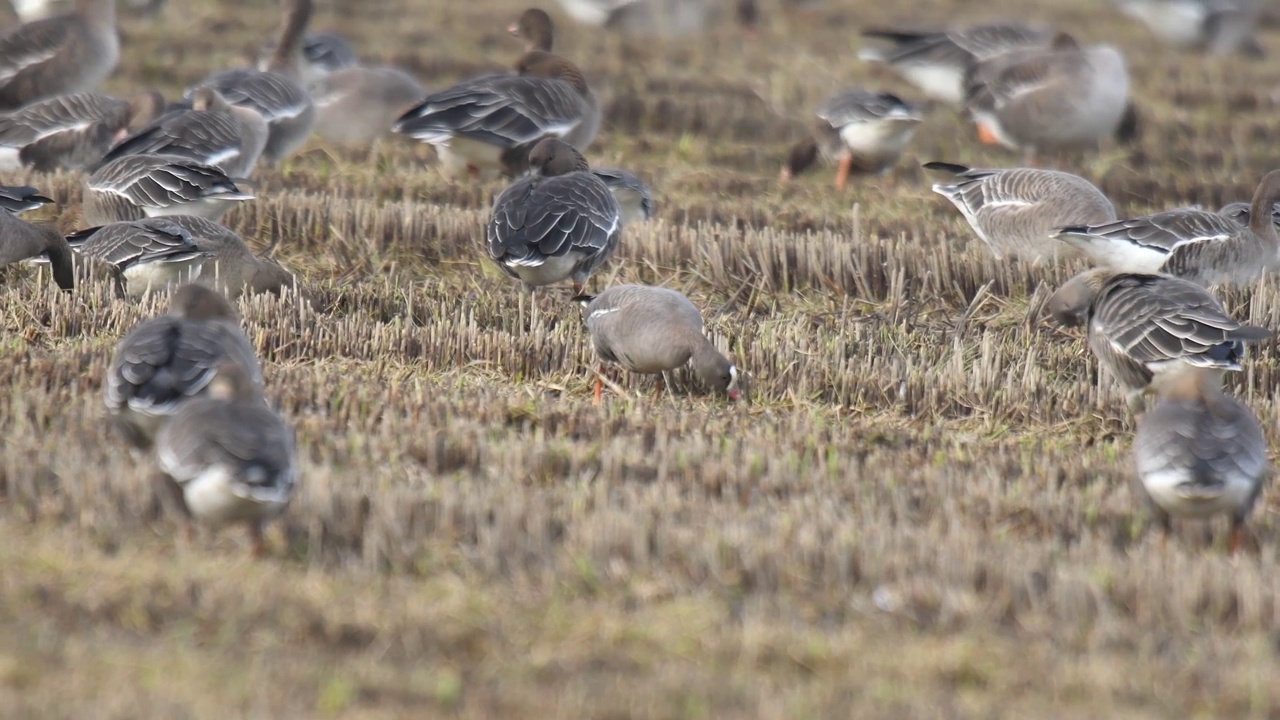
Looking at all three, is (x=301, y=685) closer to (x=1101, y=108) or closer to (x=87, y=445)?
(x=87, y=445)

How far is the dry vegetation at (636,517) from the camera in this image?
4445 millimetres

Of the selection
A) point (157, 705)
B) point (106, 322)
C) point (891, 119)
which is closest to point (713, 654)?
point (157, 705)

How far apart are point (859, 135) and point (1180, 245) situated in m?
4.79

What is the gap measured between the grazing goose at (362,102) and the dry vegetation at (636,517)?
301cm

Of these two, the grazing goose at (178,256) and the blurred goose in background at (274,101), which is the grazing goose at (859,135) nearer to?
the blurred goose in background at (274,101)

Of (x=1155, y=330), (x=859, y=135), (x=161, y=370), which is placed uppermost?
(x=161, y=370)

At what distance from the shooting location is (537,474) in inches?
248

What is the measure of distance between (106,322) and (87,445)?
6.98 ft

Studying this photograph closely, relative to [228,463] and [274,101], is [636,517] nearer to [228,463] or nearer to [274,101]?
[228,463]

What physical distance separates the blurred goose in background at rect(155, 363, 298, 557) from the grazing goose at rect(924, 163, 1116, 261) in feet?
20.3

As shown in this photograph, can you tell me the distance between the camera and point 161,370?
594 cm

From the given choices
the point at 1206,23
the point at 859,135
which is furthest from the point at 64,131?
the point at 1206,23

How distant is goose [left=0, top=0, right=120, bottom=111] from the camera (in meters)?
13.6

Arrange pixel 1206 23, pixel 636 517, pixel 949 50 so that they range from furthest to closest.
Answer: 1. pixel 1206 23
2. pixel 949 50
3. pixel 636 517
